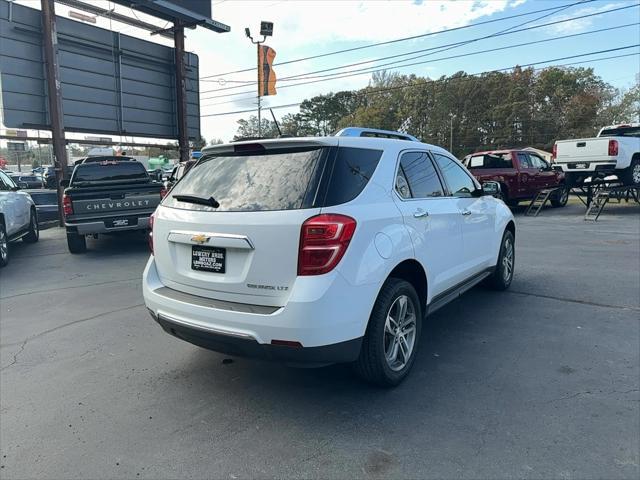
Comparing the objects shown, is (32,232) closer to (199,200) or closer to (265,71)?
(199,200)

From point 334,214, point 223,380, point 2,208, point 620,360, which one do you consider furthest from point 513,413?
point 2,208

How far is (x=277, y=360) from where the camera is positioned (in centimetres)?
292

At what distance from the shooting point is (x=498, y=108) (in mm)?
67188

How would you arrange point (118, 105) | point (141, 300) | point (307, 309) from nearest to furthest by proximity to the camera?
point (307, 309) → point (141, 300) → point (118, 105)

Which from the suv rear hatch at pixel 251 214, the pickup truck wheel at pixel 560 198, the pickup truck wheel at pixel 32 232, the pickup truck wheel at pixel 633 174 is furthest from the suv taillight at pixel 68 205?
the pickup truck wheel at pixel 560 198

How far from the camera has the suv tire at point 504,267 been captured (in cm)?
573

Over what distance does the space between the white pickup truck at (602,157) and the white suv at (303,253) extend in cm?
1267

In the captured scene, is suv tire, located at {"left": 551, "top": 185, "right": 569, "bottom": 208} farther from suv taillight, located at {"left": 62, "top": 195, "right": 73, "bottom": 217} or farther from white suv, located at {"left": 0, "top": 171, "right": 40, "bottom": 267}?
white suv, located at {"left": 0, "top": 171, "right": 40, "bottom": 267}

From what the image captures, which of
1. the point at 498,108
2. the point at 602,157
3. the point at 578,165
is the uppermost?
the point at 498,108

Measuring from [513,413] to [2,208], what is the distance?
9.06m

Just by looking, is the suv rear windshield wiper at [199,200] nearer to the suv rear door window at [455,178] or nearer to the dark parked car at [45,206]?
the suv rear door window at [455,178]

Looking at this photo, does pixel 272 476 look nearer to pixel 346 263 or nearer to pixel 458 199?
pixel 346 263

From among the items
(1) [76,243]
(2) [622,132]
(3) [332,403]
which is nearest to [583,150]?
→ (2) [622,132]

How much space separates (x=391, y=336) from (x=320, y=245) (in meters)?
1.05
